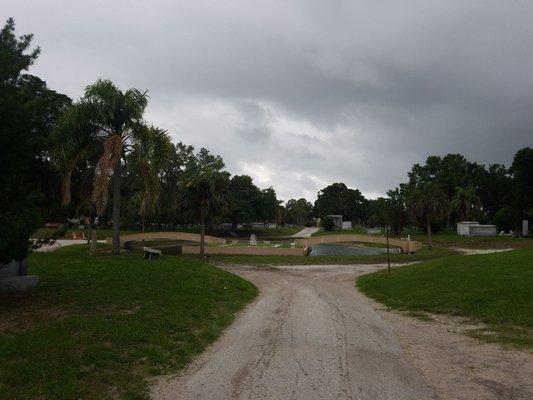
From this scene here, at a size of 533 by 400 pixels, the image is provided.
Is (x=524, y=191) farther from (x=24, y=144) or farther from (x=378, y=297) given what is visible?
(x=24, y=144)

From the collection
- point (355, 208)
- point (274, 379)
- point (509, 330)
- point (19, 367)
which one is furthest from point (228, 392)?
point (355, 208)

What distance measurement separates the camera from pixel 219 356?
779 cm

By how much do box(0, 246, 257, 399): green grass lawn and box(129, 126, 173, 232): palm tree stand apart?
8541mm

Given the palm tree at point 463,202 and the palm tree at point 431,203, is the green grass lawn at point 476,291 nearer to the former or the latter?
the palm tree at point 431,203

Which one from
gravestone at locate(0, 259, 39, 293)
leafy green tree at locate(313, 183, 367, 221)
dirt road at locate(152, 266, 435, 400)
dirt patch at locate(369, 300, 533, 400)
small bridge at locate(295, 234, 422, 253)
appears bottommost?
dirt patch at locate(369, 300, 533, 400)

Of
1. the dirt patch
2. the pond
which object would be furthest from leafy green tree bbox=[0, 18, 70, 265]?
the pond

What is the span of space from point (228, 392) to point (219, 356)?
172 centimetres

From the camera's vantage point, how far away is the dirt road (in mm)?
6176

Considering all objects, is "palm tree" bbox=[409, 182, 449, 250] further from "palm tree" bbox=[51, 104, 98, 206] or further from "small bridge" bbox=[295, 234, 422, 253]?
"palm tree" bbox=[51, 104, 98, 206]

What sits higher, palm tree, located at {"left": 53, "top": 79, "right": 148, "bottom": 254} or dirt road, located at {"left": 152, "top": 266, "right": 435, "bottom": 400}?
palm tree, located at {"left": 53, "top": 79, "right": 148, "bottom": 254}

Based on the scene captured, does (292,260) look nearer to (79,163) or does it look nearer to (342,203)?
(79,163)

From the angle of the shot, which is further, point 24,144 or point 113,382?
point 24,144

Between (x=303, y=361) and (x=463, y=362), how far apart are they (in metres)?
2.74

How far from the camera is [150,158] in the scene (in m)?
22.1
